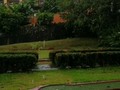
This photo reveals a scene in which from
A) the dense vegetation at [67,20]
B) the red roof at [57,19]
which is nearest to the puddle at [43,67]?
the dense vegetation at [67,20]

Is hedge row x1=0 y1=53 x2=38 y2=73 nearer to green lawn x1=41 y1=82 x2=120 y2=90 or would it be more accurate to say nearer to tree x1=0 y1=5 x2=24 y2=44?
green lawn x1=41 y1=82 x2=120 y2=90

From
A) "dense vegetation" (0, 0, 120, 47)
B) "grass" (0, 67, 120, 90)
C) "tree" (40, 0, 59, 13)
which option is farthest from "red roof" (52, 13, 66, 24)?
"grass" (0, 67, 120, 90)

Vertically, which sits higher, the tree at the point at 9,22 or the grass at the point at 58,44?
the tree at the point at 9,22

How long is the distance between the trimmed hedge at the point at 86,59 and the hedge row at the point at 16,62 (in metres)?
1.64

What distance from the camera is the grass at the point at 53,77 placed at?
17281mm

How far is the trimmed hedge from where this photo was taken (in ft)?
74.3

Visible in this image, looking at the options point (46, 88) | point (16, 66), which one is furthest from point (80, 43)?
point (46, 88)

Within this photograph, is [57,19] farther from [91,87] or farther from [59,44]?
[91,87]

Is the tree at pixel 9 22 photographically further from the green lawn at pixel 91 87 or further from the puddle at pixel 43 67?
the green lawn at pixel 91 87

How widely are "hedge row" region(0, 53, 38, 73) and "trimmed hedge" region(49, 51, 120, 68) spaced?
1.64m

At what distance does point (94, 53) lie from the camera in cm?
2316

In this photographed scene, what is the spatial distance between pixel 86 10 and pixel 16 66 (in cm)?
1936

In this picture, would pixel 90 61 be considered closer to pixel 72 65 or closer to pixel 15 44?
pixel 72 65

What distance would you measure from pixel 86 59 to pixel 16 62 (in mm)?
3897
